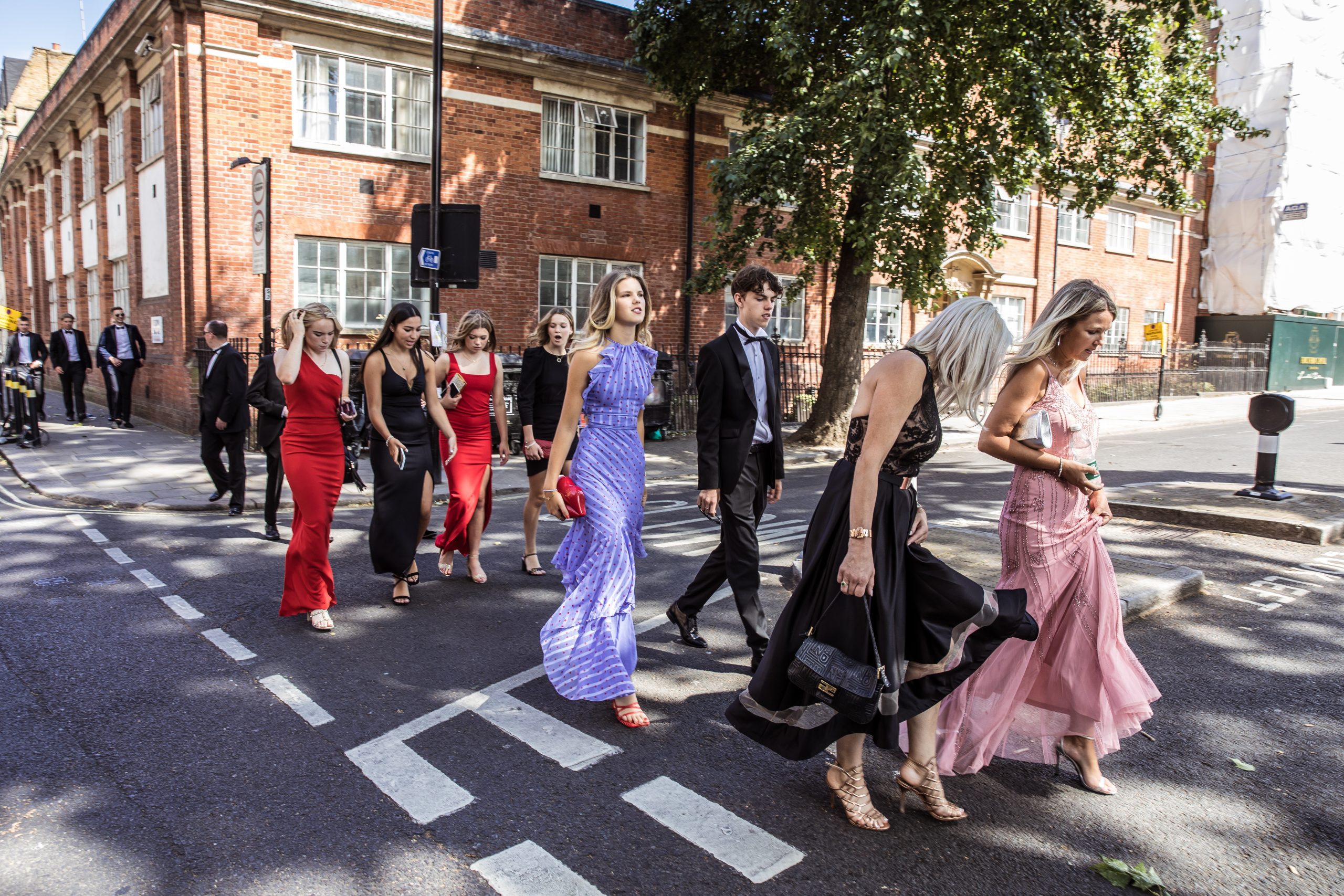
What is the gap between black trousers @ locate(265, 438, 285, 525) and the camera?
7.76 m

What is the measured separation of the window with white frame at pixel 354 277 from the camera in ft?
48.3

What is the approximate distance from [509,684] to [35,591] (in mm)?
3662

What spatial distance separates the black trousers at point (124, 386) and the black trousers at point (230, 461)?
840 centimetres

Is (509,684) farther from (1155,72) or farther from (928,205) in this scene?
(1155,72)

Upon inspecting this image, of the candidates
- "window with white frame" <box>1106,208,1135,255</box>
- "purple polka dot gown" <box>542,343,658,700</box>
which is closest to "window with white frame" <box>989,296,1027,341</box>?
"window with white frame" <box>1106,208,1135,255</box>

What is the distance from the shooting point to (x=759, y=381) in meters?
4.81

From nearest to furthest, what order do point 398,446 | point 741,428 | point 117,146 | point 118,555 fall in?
point 741,428 → point 398,446 → point 118,555 → point 117,146

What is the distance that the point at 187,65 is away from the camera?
13617 millimetres

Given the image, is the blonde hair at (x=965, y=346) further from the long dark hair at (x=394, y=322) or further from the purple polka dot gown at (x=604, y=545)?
the long dark hair at (x=394, y=322)

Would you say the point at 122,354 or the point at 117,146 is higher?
the point at 117,146

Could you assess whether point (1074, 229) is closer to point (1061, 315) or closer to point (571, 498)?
point (1061, 315)

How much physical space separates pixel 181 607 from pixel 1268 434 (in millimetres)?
9636

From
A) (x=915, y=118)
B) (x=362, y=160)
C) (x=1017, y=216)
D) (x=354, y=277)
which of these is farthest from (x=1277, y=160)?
(x=354, y=277)

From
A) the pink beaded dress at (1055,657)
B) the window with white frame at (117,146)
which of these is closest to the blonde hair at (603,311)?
the pink beaded dress at (1055,657)
